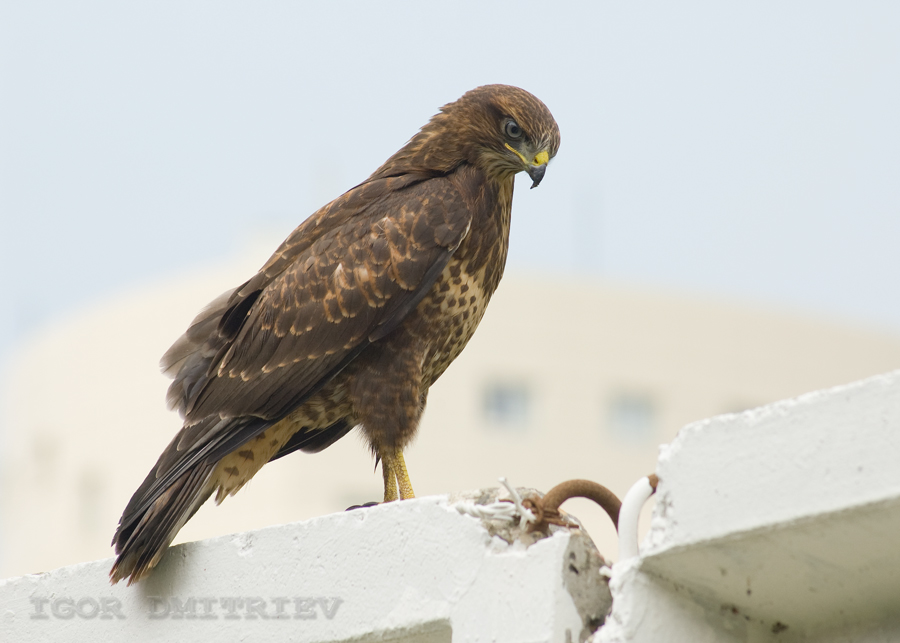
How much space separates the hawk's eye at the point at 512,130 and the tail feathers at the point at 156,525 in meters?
1.46

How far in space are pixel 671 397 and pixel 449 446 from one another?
6.67 meters

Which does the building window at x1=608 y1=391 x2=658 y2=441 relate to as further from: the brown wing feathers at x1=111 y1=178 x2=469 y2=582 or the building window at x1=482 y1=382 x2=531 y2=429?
the brown wing feathers at x1=111 y1=178 x2=469 y2=582

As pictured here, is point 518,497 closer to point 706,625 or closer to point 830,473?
point 706,625

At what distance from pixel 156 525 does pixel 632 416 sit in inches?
1259

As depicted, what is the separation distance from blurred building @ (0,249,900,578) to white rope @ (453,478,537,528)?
26790 millimetres

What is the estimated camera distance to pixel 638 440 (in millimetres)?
34375

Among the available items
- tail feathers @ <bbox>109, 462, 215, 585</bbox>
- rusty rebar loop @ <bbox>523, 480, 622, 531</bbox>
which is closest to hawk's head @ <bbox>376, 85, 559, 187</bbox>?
tail feathers @ <bbox>109, 462, 215, 585</bbox>

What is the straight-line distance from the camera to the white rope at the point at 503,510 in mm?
2891

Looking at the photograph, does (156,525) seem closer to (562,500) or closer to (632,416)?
(562,500)

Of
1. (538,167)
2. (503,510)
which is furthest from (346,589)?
(538,167)

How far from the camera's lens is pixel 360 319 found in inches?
165

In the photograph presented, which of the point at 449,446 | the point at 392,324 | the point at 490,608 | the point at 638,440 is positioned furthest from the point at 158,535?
the point at 638,440

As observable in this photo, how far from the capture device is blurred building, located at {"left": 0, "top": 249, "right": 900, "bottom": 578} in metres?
31.9

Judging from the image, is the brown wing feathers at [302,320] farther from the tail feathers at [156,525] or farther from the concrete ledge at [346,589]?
the concrete ledge at [346,589]
